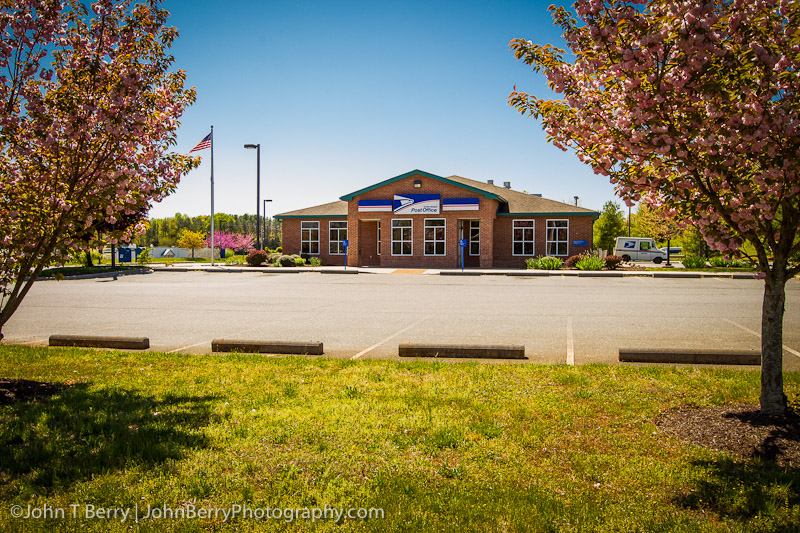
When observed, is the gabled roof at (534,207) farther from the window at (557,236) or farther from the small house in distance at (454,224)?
the window at (557,236)

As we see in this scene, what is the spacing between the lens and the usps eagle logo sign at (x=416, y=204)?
3569 cm

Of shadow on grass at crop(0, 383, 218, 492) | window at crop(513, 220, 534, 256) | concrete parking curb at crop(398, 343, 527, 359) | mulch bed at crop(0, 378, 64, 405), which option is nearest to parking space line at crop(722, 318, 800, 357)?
A: concrete parking curb at crop(398, 343, 527, 359)

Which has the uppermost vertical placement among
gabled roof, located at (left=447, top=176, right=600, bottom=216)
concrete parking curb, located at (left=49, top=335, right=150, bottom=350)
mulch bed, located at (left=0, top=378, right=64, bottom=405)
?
gabled roof, located at (left=447, top=176, right=600, bottom=216)

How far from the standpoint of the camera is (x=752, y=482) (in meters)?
3.64

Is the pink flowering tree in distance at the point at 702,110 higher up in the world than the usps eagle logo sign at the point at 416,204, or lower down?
lower down

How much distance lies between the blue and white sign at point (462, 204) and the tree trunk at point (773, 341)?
30690 mm

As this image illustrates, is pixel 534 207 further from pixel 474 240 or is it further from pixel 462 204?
pixel 462 204

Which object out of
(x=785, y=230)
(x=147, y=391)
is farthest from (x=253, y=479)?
(x=785, y=230)

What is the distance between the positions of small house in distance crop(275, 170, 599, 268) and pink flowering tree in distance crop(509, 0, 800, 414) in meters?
30.2

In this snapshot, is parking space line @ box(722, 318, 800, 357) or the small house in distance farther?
the small house in distance

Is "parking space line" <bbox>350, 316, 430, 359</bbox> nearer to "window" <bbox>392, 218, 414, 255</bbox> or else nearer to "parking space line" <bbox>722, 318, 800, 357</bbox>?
"parking space line" <bbox>722, 318, 800, 357</bbox>

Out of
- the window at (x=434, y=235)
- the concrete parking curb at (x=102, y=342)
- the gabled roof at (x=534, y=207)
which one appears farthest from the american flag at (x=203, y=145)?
the concrete parking curb at (x=102, y=342)

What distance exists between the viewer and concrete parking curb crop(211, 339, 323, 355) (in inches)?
317

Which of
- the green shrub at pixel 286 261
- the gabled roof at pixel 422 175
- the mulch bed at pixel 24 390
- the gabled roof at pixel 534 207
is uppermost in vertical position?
the gabled roof at pixel 422 175
